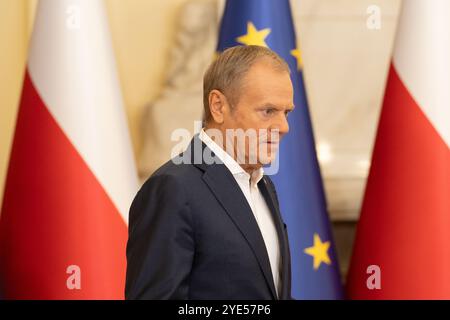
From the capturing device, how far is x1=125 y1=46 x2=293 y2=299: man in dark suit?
1.03 meters

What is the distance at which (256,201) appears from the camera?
46.1 inches

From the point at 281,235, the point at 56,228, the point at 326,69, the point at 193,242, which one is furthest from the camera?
the point at 326,69

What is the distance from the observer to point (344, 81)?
2.67 metres

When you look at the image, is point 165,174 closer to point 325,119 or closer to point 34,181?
point 34,181

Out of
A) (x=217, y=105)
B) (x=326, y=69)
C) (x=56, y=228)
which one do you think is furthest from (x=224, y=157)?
(x=326, y=69)

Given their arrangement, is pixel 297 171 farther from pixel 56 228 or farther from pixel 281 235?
pixel 281 235

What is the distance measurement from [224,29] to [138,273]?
1.39 meters

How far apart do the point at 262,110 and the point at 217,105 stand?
62 millimetres

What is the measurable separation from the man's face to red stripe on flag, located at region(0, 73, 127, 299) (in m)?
1.08

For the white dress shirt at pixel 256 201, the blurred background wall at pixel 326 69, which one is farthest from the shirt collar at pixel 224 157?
the blurred background wall at pixel 326 69

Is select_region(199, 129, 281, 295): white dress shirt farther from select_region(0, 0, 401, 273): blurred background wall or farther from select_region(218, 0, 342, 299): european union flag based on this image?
select_region(0, 0, 401, 273): blurred background wall

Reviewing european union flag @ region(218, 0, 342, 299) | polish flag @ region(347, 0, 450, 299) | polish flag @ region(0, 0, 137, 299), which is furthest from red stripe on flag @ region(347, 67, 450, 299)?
polish flag @ region(0, 0, 137, 299)

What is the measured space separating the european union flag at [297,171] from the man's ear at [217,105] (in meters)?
1.11
